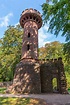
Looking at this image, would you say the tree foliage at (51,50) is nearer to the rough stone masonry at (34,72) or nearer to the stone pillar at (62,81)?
the rough stone masonry at (34,72)

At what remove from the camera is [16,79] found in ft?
52.0

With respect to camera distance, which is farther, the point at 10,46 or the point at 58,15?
the point at 10,46

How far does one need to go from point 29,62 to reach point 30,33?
4.49 metres

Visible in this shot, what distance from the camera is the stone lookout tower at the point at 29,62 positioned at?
15086 millimetres

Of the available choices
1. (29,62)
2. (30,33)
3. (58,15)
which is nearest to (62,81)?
(29,62)

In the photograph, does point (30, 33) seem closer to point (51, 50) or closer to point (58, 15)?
point (58, 15)

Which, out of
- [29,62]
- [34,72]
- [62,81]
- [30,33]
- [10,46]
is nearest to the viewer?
[62,81]

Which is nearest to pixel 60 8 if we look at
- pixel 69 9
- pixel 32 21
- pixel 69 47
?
pixel 69 9

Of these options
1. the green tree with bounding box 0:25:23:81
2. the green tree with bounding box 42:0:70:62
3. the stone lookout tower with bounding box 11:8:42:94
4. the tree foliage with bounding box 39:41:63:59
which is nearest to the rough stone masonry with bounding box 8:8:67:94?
the stone lookout tower with bounding box 11:8:42:94

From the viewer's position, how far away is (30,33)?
18703mm

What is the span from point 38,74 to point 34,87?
1.60m

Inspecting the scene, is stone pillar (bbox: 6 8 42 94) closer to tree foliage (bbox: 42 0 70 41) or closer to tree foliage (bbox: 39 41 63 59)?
tree foliage (bbox: 42 0 70 41)

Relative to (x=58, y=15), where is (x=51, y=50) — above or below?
above

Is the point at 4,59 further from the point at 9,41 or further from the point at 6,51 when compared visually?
the point at 9,41
